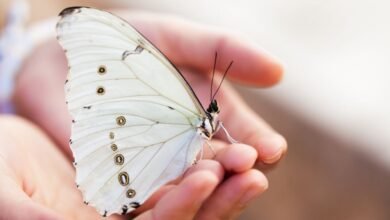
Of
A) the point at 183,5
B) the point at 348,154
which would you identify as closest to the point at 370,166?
the point at 348,154

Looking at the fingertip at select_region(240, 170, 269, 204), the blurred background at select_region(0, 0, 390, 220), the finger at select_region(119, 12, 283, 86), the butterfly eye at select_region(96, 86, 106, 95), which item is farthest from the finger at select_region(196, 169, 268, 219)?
the blurred background at select_region(0, 0, 390, 220)

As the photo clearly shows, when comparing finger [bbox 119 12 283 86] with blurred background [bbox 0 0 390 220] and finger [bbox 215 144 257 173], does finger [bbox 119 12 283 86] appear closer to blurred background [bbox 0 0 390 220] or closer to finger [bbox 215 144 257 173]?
finger [bbox 215 144 257 173]

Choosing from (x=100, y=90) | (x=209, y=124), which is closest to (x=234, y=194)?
(x=209, y=124)

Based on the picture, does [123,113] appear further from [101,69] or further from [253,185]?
[253,185]

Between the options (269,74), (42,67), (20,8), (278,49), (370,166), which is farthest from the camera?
(278,49)

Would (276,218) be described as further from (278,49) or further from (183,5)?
(183,5)

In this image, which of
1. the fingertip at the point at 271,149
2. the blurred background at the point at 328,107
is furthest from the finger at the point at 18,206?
the blurred background at the point at 328,107
